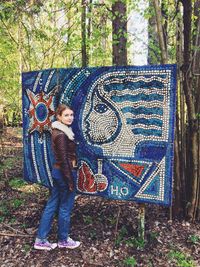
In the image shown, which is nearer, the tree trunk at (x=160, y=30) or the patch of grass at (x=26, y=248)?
the tree trunk at (x=160, y=30)

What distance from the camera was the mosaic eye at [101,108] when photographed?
371 cm

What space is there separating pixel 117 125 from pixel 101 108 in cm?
28

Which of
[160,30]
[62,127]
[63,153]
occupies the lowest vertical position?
[63,153]

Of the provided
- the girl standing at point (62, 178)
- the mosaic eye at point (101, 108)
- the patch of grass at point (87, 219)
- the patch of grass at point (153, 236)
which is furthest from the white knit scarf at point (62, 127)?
the patch of grass at point (153, 236)

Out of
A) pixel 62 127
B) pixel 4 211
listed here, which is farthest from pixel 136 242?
pixel 4 211

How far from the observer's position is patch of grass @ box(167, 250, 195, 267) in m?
3.49

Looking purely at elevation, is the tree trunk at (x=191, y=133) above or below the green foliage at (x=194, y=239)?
above

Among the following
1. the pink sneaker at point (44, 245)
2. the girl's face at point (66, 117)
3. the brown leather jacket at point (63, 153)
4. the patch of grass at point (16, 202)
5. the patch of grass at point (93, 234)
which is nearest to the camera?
the brown leather jacket at point (63, 153)

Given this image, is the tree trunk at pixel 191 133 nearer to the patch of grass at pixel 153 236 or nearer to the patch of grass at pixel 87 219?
the patch of grass at pixel 153 236

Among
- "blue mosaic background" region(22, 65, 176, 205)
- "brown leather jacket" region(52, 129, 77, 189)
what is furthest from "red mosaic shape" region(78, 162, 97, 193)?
"brown leather jacket" region(52, 129, 77, 189)

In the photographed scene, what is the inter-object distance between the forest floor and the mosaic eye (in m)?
1.39

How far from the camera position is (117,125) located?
12.0 feet

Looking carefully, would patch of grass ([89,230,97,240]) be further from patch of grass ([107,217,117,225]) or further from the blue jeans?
the blue jeans

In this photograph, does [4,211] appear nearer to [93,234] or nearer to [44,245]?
[44,245]
